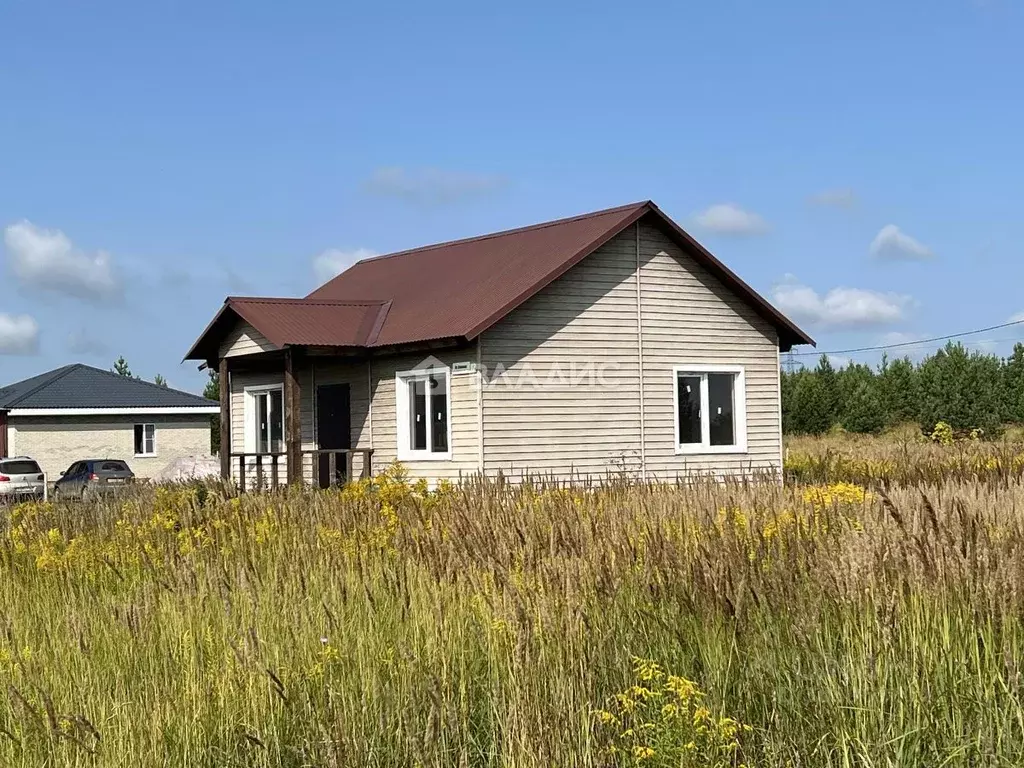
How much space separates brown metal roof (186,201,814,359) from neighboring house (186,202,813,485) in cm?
4

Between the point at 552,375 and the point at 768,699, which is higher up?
the point at 552,375

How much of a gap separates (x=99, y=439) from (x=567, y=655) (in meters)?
41.8

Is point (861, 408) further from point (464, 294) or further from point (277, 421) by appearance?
point (464, 294)

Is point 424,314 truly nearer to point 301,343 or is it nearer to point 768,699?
point 301,343

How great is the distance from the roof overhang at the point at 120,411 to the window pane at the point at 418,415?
961 inches

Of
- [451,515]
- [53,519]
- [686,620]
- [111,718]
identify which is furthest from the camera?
[53,519]

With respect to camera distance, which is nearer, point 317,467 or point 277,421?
point 317,467

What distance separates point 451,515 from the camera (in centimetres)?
887

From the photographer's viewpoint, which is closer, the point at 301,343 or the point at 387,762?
the point at 387,762

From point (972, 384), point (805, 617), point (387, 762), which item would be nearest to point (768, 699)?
point (805, 617)

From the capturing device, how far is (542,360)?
2091 centimetres

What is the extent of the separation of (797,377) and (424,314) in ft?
133

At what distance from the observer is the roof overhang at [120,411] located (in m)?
42.2

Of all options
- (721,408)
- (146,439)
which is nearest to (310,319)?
(721,408)
